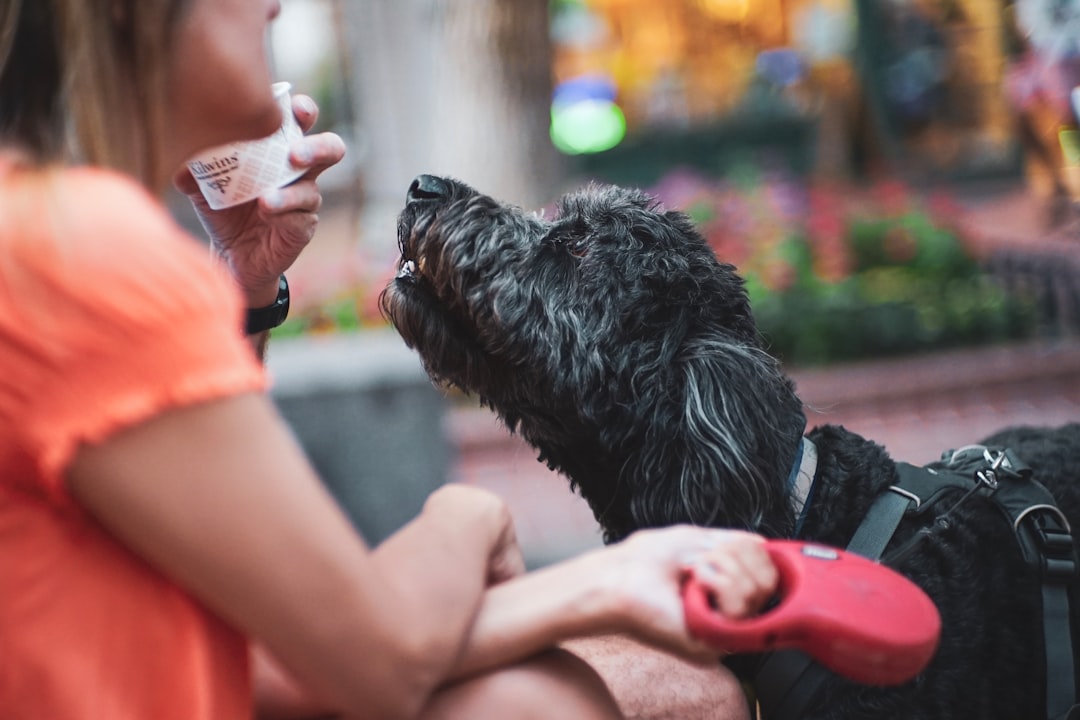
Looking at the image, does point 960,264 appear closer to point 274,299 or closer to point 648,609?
point 274,299

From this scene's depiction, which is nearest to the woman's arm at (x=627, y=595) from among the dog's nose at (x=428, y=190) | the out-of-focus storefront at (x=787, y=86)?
the dog's nose at (x=428, y=190)

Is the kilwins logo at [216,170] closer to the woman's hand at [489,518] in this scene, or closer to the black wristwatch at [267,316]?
the black wristwatch at [267,316]

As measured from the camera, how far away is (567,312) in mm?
2211

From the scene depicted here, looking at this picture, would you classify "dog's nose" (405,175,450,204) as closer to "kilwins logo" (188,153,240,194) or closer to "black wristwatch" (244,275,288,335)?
"black wristwatch" (244,275,288,335)

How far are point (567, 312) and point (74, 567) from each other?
1.19 meters

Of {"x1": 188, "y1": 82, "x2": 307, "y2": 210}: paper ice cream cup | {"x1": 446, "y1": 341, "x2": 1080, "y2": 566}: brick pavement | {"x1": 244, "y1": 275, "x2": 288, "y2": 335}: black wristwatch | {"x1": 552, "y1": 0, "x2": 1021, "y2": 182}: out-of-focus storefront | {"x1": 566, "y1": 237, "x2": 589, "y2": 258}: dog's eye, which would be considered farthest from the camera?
{"x1": 552, "y1": 0, "x2": 1021, "y2": 182}: out-of-focus storefront

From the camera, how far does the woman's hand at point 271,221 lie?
77.0 inches

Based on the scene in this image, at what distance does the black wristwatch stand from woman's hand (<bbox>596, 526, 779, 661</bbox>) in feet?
3.16

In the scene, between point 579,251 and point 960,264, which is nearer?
point 579,251

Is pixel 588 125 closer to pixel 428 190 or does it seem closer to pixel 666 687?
pixel 428 190

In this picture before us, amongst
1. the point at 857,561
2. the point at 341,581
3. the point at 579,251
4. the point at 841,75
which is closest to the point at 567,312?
the point at 579,251

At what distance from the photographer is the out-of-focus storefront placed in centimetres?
1209

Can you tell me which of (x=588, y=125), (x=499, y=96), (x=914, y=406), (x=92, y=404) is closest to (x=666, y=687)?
(x=92, y=404)

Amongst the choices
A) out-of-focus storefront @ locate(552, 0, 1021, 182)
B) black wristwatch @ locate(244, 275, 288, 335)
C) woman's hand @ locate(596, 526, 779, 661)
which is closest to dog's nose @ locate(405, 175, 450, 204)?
black wristwatch @ locate(244, 275, 288, 335)
